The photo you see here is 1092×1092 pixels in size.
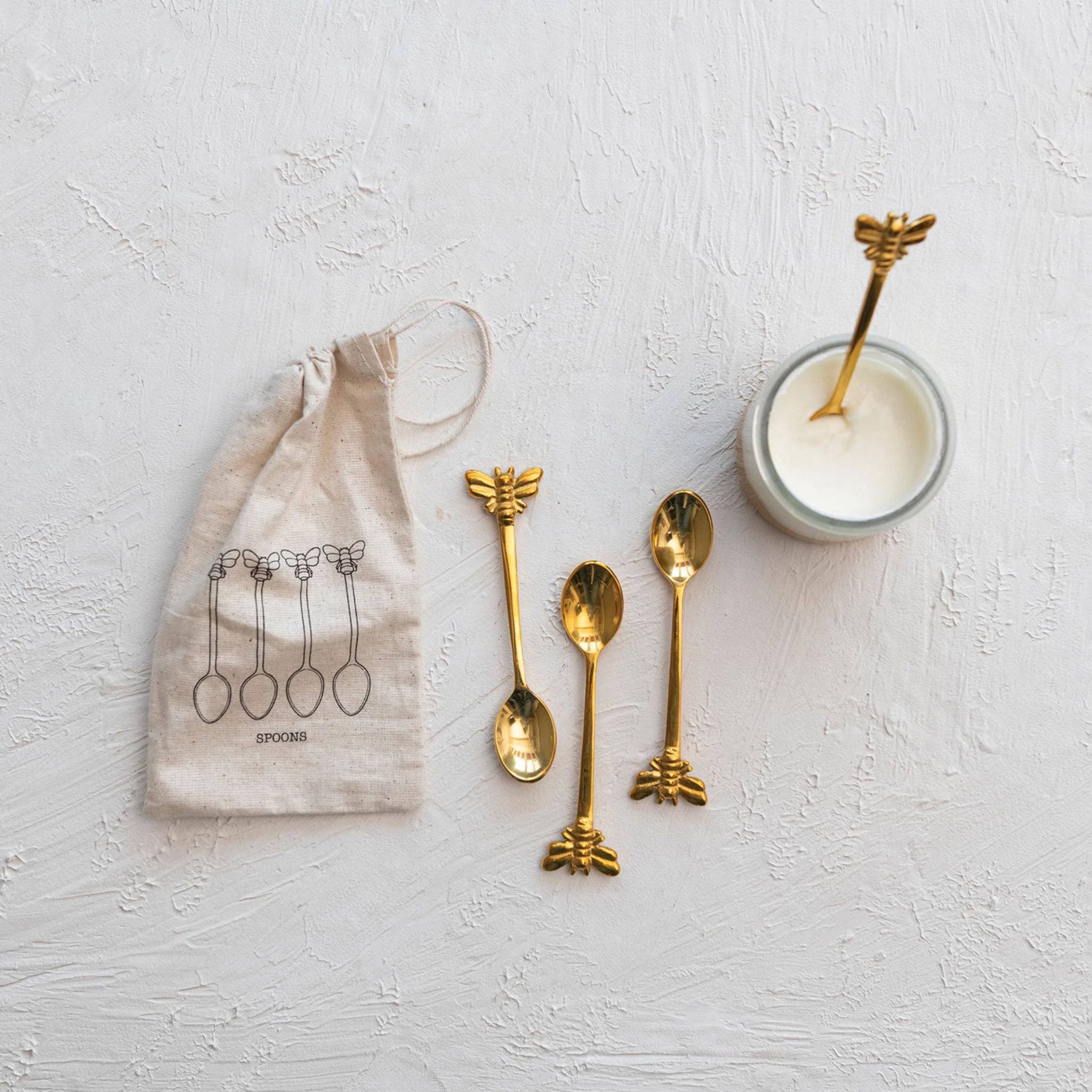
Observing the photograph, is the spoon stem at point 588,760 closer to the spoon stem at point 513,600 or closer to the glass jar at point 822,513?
the spoon stem at point 513,600

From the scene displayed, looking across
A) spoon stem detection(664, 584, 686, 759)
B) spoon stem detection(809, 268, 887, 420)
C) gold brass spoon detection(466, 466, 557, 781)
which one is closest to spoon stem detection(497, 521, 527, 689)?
gold brass spoon detection(466, 466, 557, 781)

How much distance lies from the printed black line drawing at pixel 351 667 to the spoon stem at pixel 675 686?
207mm

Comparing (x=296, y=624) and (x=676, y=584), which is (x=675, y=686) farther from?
(x=296, y=624)

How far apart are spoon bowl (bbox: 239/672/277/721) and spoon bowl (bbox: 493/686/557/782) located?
0.51 ft

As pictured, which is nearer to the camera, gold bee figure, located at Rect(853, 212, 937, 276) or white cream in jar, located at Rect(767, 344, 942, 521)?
gold bee figure, located at Rect(853, 212, 937, 276)

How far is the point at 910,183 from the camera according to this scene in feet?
2.15

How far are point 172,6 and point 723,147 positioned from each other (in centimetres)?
41

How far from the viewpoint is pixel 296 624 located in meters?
0.61

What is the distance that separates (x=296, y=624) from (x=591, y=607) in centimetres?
20

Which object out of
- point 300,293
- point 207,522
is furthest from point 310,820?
point 300,293

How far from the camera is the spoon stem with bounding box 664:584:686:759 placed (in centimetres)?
61

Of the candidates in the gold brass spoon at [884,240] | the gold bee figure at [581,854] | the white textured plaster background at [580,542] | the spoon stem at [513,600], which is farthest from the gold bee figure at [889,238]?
the gold bee figure at [581,854]

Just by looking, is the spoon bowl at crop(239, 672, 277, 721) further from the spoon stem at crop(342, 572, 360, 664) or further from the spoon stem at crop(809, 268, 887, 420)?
the spoon stem at crop(809, 268, 887, 420)

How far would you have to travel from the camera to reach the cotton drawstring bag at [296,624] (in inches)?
23.9
